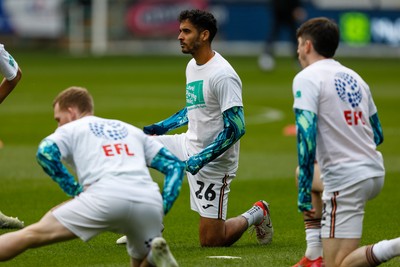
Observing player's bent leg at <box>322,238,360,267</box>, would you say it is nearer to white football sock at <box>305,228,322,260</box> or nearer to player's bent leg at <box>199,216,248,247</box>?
white football sock at <box>305,228,322,260</box>

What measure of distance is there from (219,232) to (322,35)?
2639 mm

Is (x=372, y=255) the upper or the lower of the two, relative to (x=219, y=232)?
upper

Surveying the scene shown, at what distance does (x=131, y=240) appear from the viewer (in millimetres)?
7551

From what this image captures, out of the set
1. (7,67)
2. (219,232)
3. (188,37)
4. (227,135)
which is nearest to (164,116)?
(7,67)

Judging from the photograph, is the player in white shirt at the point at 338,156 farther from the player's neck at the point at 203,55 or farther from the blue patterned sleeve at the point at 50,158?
the player's neck at the point at 203,55

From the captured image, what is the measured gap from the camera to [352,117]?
7.71 meters

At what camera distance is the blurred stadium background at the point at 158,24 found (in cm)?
3909

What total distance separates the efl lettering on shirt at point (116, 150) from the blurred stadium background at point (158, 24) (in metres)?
31.7

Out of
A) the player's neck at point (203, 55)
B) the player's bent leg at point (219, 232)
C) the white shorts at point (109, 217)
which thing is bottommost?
the player's bent leg at point (219, 232)

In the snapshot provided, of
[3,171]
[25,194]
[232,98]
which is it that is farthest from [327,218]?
[3,171]

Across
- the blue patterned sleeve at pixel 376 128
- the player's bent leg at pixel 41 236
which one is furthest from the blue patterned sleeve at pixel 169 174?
the blue patterned sleeve at pixel 376 128

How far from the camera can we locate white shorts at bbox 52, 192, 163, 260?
24.0ft

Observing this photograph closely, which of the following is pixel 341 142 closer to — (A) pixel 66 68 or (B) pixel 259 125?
(B) pixel 259 125

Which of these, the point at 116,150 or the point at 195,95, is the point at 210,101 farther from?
the point at 116,150
